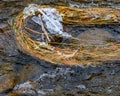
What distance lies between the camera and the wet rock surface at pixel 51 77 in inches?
120

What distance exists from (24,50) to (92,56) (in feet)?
1.84

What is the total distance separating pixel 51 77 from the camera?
124 inches

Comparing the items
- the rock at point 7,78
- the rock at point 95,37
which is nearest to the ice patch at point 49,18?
the rock at point 95,37

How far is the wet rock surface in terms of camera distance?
304cm

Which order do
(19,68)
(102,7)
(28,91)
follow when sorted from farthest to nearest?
(102,7) → (19,68) → (28,91)

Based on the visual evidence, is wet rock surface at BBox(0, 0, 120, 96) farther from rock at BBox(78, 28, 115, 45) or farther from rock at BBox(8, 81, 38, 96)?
rock at BBox(78, 28, 115, 45)

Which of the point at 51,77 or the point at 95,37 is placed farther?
the point at 95,37

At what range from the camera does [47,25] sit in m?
3.67

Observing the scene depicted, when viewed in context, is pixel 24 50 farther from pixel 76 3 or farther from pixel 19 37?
pixel 76 3

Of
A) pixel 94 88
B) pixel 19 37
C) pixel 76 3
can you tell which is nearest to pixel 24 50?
pixel 19 37

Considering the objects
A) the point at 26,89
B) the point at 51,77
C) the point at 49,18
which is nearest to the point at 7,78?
the point at 26,89

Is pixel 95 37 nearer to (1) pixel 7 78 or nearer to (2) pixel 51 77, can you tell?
(2) pixel 51 77

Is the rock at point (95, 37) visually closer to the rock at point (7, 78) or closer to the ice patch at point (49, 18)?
the ice patch at point (49, 18)

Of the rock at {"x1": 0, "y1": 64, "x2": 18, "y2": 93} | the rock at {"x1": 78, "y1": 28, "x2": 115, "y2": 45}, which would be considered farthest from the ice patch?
the rock at {"x1": 0, "y1": 64, "x2": 18, "y2": 93}
